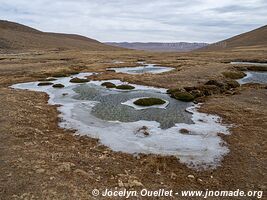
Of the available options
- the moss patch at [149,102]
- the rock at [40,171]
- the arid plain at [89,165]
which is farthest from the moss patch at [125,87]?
the rock at [40,171]

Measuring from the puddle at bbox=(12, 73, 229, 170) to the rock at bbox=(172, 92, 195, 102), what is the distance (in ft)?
2.92

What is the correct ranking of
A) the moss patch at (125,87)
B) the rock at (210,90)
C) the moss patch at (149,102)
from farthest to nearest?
the moss patch at (125,87) < the rock at (210,90) < the moss patch at (149,102)

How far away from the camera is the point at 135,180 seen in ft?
45.4

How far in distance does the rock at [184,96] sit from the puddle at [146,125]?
890mm

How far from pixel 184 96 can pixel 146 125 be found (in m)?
10.8

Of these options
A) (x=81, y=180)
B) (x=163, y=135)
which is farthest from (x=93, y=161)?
(x=163, y=135)

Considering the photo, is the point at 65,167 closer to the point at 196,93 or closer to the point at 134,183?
the point at 134,183

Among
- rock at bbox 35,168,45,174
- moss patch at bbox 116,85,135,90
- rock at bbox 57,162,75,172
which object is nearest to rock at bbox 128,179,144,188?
rock at bbox 57,162,75,172

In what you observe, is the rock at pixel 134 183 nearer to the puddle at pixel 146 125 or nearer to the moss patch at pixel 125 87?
the puddle at pixel 146 125

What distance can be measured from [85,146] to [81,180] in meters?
4.80

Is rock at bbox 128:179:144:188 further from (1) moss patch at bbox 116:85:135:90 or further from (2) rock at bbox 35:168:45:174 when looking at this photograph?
(1) moss patch at bbox 116:85:135:90

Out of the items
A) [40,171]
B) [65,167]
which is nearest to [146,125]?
[65,167]

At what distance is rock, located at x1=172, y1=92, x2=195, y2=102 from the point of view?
32562mm

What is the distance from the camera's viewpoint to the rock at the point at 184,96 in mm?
32562
